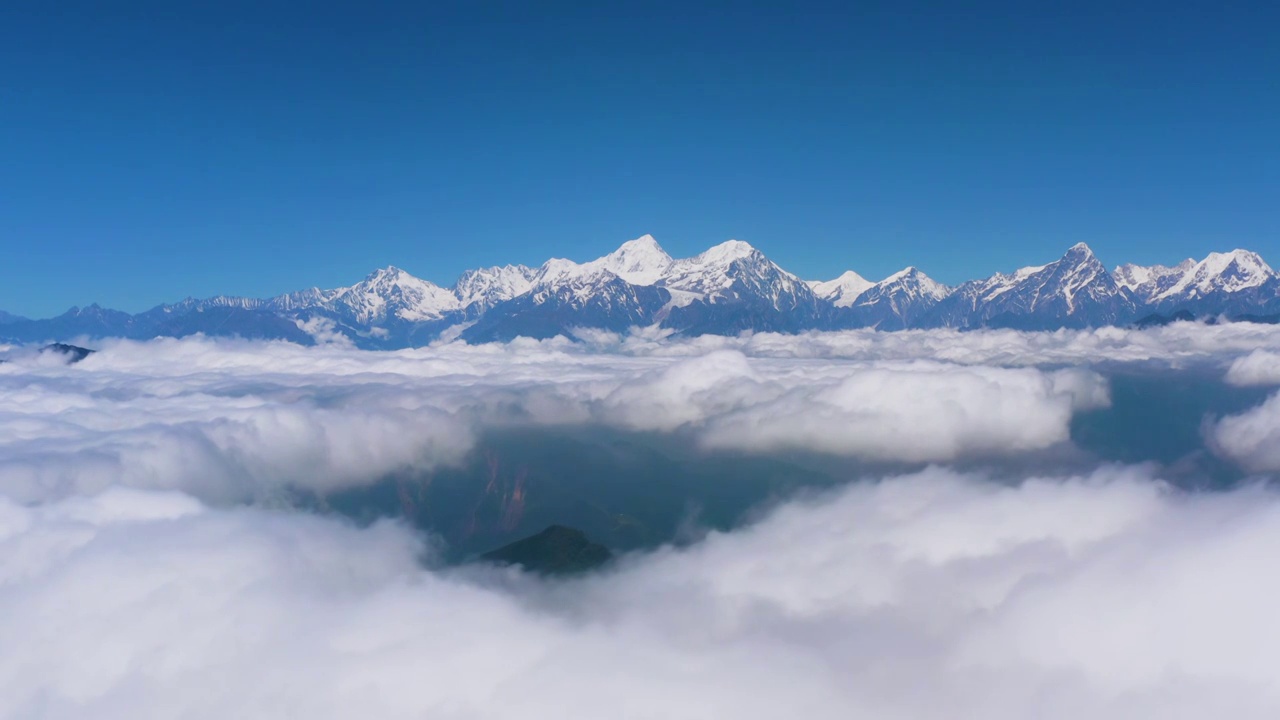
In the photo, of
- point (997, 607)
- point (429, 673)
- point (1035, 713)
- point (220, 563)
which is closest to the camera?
point (1035, 713)

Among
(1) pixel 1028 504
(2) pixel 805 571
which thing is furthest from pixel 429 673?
(1) pixel 1028 504

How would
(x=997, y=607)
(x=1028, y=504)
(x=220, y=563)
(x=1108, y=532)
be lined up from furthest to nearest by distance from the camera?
(x=1028, y=504), (x=1108, y=532), (x=220, y=563), (x=997, y=607)

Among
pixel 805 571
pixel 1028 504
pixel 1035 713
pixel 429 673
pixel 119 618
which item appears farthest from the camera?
pixel 1028 504

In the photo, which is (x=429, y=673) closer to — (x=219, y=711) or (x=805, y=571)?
(x=219, y=711)

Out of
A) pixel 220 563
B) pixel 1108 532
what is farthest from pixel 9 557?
pixel 1108 532

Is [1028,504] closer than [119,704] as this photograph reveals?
No

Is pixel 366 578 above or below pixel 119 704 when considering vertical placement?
below

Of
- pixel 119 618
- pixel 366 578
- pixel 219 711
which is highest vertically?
pixel 119 618

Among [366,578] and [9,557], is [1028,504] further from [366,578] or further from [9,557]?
[9,557]

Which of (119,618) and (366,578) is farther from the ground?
(119,618)
